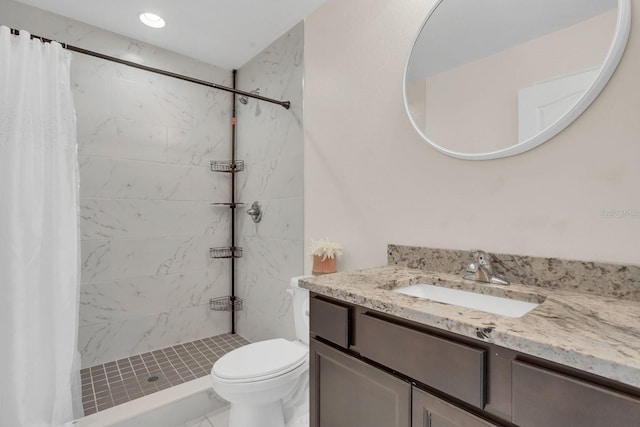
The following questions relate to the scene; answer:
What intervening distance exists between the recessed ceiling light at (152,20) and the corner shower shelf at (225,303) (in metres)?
2.10

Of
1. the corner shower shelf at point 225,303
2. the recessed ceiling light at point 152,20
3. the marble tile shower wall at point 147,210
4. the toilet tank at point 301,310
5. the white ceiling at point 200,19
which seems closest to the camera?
the toilet tank at point 301,310

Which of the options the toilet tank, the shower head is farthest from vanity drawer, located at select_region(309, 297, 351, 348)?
the shower head

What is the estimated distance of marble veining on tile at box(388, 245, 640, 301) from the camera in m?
0.90

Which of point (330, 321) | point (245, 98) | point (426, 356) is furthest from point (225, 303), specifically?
point (426, 356)

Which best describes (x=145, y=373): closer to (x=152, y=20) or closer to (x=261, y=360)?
(x=261, y=360)

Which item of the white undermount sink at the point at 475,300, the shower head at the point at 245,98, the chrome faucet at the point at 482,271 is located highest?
the shower head at the point at 245,98

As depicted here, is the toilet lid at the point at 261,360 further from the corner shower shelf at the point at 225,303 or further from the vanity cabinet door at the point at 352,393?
the corner shower shelf at the point at 225,303

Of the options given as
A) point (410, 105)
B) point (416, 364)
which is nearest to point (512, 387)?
point (416, 364)

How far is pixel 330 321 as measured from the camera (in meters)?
1.02

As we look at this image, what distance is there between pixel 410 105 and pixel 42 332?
79.5 inches

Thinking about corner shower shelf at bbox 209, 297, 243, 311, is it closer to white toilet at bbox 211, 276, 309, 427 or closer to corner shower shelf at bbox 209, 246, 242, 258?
corner shower shelf at bbox 209, 246, 242, 258

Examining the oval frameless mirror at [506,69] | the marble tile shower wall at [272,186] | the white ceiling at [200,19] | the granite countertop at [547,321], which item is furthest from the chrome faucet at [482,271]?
the white ceiling at [200,19]

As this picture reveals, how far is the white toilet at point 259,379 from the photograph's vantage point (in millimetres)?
1433

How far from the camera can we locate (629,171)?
918 mm
